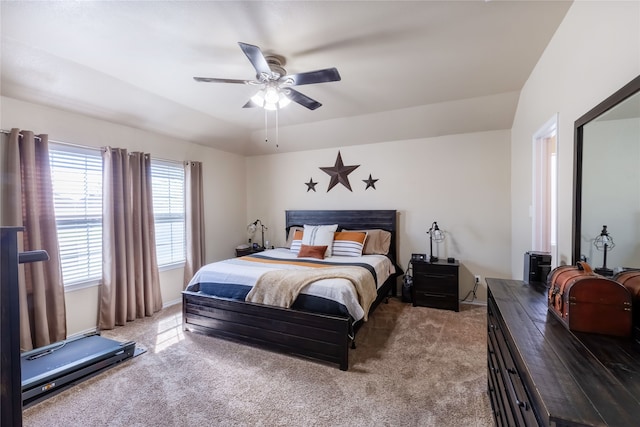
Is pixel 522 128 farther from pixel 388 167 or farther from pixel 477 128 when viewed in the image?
pixel 388 167

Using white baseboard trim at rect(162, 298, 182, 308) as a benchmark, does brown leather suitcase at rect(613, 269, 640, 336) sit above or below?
above

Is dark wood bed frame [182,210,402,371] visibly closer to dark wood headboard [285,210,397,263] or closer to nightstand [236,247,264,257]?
dark wood headboard [285,210,397,263]

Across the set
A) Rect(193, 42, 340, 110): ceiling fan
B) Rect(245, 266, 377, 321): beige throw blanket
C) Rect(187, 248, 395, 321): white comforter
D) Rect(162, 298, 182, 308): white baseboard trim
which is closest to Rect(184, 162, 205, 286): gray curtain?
Rect(162, 298, 182, 308): white baseboard trim

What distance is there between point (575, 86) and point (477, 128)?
7.07ft

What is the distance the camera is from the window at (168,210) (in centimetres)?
381

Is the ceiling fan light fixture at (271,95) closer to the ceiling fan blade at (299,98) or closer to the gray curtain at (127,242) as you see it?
the ceiling fan blade at (299,98)

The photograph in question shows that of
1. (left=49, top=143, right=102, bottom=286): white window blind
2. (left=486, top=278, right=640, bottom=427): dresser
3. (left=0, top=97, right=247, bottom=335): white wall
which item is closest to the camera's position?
(left=486, top=278, right=640, bottom=427): dresser

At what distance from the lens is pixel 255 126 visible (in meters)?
4.37

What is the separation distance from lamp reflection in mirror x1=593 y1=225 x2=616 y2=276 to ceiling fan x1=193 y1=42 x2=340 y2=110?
1812 millimetres

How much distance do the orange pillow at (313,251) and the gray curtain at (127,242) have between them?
192 cm

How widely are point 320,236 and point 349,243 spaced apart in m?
0.44

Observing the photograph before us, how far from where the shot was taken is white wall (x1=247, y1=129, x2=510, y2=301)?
3.77 meters

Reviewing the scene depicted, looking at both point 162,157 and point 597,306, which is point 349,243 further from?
point 597,306

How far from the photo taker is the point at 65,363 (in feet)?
7.22
